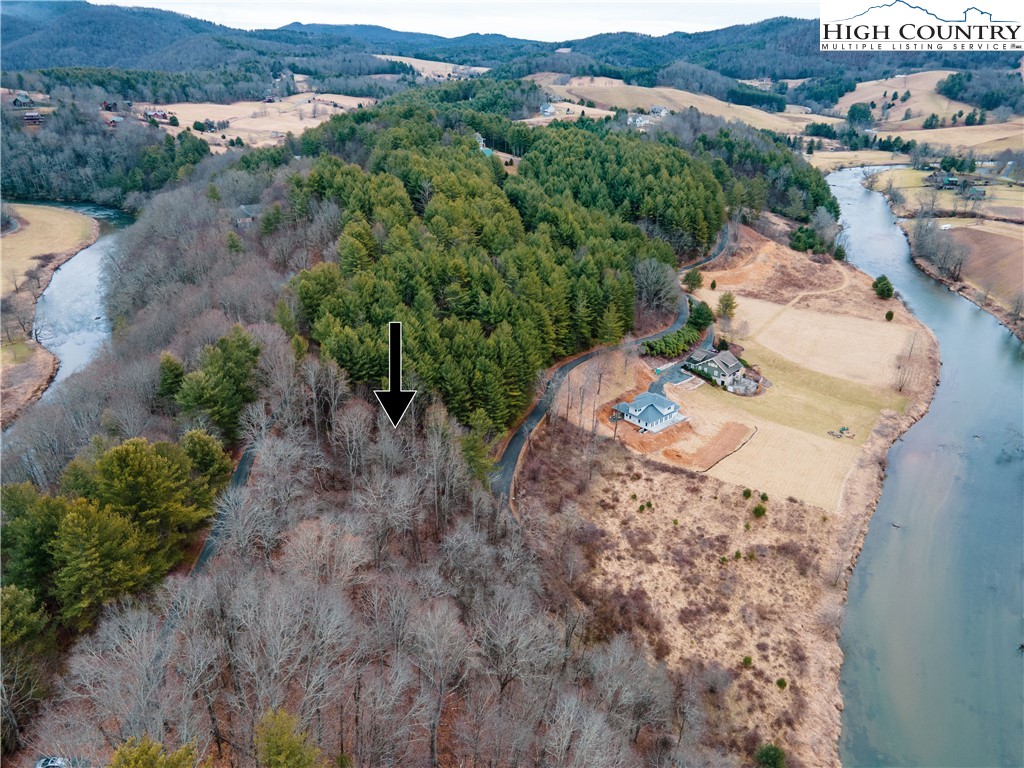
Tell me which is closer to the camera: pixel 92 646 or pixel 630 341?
pixel 92 646

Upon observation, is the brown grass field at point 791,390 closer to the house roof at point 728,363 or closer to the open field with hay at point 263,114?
the house roof at point 728,363

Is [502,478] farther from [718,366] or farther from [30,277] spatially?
[30,277]

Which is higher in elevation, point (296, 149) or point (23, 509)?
point (296, 149)

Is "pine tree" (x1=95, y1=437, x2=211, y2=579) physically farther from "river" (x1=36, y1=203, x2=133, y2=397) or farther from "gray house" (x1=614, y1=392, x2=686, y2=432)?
"river" (x1=36, y1=203, x2=133, y2=397)

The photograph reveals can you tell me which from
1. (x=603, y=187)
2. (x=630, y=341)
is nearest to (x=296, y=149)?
(x=603, y=187)

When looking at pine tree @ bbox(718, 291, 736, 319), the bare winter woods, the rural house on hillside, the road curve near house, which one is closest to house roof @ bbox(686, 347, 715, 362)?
the road curve near house

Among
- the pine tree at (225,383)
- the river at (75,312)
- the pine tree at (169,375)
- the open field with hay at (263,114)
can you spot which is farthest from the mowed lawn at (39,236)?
the pine tree at (225,383)

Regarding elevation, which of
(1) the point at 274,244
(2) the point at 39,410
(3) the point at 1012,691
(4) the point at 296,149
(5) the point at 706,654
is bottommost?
(3) the point at 1012,691

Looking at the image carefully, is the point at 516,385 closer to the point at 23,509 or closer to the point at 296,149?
the point at 23,509
